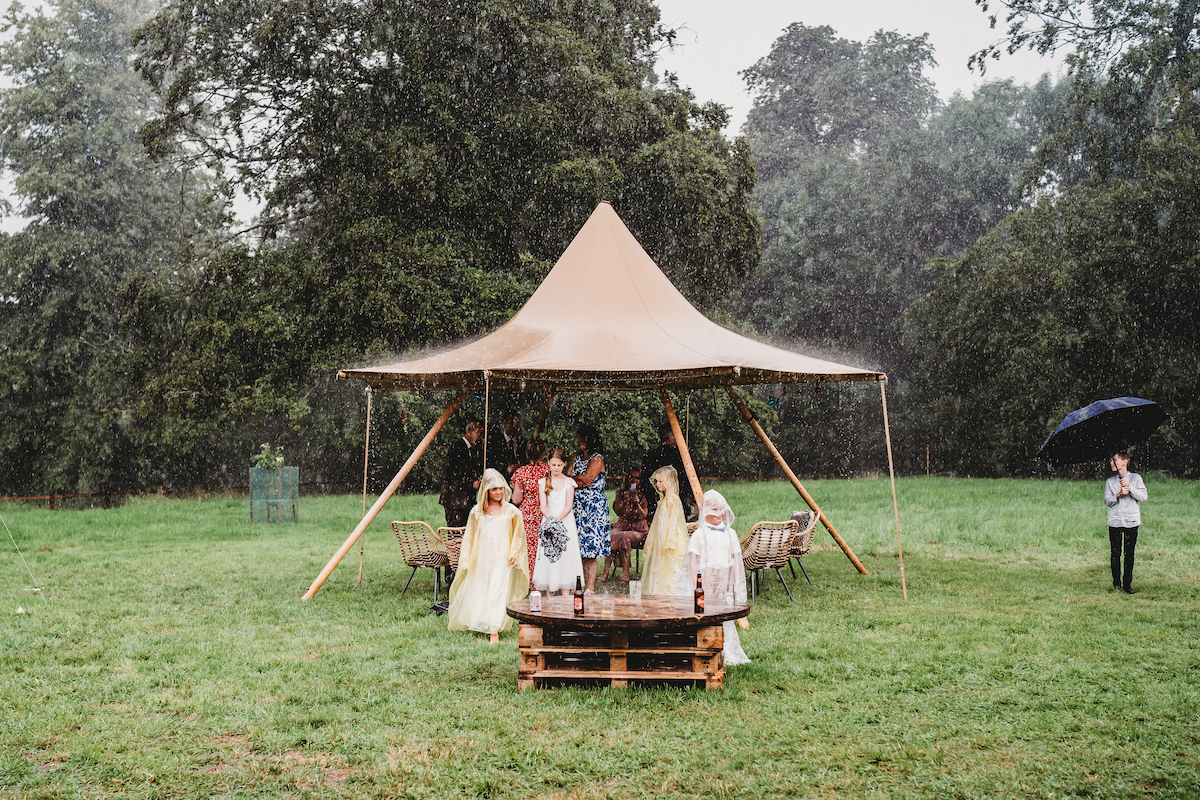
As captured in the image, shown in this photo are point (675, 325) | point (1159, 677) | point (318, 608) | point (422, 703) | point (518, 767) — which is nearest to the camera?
point (518, 767)

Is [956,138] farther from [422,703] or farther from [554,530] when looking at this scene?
[422,703]

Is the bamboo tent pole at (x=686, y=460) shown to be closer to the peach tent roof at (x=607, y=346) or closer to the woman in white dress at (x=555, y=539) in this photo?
the peach tent roof at (x=607, y=346)

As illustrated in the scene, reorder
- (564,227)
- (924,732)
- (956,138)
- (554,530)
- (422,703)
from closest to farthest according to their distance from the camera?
(924,732) → (422,703) → (554,530) → (564,227) → (956,138)

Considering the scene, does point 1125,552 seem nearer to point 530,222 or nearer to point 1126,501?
point 1126,501

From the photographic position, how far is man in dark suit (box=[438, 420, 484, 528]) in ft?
32.8

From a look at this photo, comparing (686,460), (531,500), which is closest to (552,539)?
(531,500)

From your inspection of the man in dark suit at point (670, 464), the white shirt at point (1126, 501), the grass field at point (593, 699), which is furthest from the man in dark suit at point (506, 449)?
the white shirt at point (1126, 501)

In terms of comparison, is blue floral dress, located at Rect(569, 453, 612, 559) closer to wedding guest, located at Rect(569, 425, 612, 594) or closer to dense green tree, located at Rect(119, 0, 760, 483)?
wedding guest, located at Rect(569, 425, 612, 594)

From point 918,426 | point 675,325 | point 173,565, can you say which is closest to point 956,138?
point 918,426

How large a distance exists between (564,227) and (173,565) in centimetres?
953

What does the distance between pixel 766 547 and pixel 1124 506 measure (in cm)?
372

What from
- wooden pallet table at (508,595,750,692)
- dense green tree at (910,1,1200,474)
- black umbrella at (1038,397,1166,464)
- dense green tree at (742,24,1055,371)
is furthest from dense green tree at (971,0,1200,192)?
wooden pallet table at (508,595,750,692)

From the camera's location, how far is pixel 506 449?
35.7ft

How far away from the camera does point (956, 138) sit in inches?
1361
